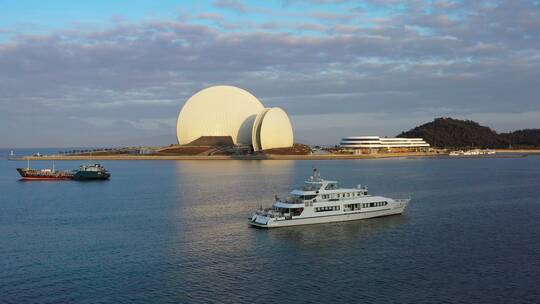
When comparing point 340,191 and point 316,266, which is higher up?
point 340,191

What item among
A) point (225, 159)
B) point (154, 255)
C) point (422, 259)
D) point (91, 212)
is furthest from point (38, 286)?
point (225, 159)

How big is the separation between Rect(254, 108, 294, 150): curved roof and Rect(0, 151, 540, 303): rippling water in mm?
66180

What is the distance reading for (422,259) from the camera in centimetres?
2712

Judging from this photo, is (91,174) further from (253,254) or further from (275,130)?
(253,254)

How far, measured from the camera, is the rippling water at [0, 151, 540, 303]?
2241 cm

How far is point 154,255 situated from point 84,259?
10.8ft

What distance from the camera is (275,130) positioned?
119 meters

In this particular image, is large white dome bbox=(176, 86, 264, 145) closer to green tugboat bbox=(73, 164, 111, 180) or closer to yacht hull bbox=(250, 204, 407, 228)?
green tugboat bbox=(73, 164, 111, 180)

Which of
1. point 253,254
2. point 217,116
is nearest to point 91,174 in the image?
point 217,116

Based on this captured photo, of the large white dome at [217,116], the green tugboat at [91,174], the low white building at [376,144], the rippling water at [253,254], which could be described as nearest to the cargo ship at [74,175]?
the green tugboat at [91,174]

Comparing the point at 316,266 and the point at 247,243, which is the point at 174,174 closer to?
the point at 247,243

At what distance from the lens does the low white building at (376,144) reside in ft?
513

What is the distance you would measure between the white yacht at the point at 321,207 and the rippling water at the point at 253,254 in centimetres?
89

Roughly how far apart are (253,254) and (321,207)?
32.1 ft
